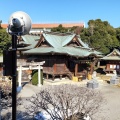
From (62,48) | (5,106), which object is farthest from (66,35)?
(5,106)

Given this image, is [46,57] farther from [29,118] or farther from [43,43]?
[29,118]

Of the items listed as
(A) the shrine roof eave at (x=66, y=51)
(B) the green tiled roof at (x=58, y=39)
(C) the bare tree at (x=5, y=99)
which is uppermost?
(B) the green tiled roof at (x=58, y=39)

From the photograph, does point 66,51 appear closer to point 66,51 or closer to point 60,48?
point 66,51

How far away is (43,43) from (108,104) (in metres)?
14.5

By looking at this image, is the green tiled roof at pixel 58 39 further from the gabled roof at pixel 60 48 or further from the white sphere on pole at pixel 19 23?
the white sphere on pole at pixel 19 23

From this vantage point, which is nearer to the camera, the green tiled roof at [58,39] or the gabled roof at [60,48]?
the gabled roof at [60,48]

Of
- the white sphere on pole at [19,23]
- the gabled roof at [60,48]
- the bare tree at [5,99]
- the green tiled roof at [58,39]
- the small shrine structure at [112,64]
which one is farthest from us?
the small shrine structure at [112,64]

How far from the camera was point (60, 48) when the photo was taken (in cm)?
2744

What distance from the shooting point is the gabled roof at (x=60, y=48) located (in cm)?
2636

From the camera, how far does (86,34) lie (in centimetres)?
4694

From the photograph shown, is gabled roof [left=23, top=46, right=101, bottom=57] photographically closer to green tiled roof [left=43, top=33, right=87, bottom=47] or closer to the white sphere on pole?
green tiled roof [left=43, top=33, right=87, bottom=47]

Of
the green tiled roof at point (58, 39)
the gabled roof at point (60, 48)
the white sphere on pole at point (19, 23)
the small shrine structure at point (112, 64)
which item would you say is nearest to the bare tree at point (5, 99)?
the white sphere on pole at point (19, 23)

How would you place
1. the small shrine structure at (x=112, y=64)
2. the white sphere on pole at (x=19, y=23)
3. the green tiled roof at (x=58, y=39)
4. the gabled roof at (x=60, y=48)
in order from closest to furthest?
the white sphere on pole at (x=19, y=23)
the gabled roof at (x=60, y=48)
the green tiled roof at (x=58, y=39)
the small shrine structure at (x=112, y=64)

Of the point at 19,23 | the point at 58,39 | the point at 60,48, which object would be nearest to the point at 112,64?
the point at 58,39
